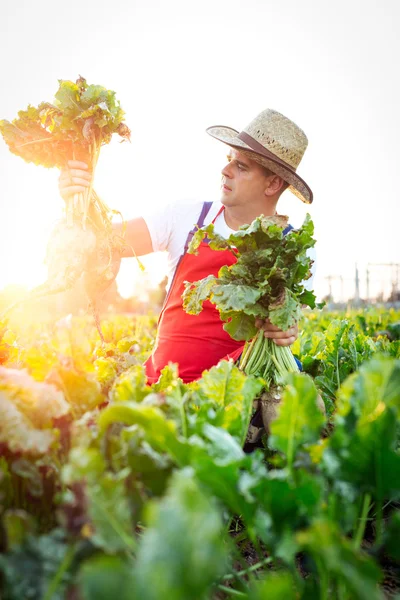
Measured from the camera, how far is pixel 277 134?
10.2ft

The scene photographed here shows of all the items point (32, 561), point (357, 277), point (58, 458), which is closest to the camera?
point (32, 561)

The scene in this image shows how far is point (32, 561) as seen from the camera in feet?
2.74

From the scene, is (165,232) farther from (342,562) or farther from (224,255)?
(342,562)

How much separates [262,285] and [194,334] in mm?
1212

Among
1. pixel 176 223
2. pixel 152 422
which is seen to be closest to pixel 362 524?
pixel 152 422

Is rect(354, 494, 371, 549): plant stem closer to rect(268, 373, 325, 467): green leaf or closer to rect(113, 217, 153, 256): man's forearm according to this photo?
rect(268, 373, 325, 467): green leaf

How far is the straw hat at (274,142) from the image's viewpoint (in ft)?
10.1

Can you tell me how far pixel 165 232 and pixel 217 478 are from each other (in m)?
2.83

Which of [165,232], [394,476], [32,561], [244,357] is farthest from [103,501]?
[165,232]

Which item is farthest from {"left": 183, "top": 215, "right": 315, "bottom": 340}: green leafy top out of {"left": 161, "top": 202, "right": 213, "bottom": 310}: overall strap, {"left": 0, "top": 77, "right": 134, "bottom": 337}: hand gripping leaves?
{"left": 161, "top": 202, "right": 213, "bottom": 310}: overall strap

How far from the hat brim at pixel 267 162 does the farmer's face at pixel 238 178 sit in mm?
69

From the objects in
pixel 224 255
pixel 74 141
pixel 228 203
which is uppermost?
pixel 74 141

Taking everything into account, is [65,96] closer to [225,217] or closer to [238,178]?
[238,178]

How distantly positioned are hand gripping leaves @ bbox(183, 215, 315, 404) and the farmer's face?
0.93 m
